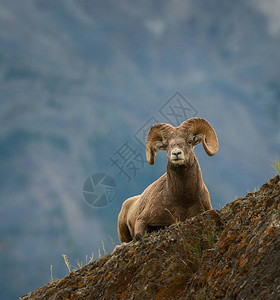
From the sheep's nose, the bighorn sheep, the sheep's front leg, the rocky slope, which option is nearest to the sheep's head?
the bighorn sheep

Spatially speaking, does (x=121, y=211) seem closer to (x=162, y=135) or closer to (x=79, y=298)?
(x=162, y=135)

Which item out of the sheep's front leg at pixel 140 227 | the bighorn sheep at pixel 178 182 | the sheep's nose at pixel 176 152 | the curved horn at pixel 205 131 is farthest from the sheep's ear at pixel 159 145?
the sheep's front leg at pixel 140 227

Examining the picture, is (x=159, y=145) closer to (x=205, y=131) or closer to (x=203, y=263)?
(x=205, y=131)

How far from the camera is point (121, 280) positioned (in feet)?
17.1

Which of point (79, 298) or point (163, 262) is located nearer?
point (163, 262)

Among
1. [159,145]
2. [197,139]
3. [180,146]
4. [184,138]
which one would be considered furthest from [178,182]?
[197,139]

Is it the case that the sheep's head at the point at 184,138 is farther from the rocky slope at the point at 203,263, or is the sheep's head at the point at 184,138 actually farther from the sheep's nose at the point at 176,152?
the rocky slope at the point at 203,263

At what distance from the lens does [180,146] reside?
9.04m

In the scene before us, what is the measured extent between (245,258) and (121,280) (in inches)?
79.6

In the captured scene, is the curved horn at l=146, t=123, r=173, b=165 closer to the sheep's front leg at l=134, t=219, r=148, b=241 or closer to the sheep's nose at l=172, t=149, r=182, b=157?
the sheep's nose at l=172, t=149, r=182, b=157

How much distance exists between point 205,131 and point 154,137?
1430mm

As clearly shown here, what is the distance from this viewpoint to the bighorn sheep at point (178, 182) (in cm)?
907

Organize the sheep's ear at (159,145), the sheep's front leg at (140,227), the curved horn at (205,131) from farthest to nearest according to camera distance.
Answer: the sheep's ear at (159,145) < the curved horn at (205,131) < the sheep's front leg at (140,227)

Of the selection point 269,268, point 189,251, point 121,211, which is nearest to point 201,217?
point 189,251
